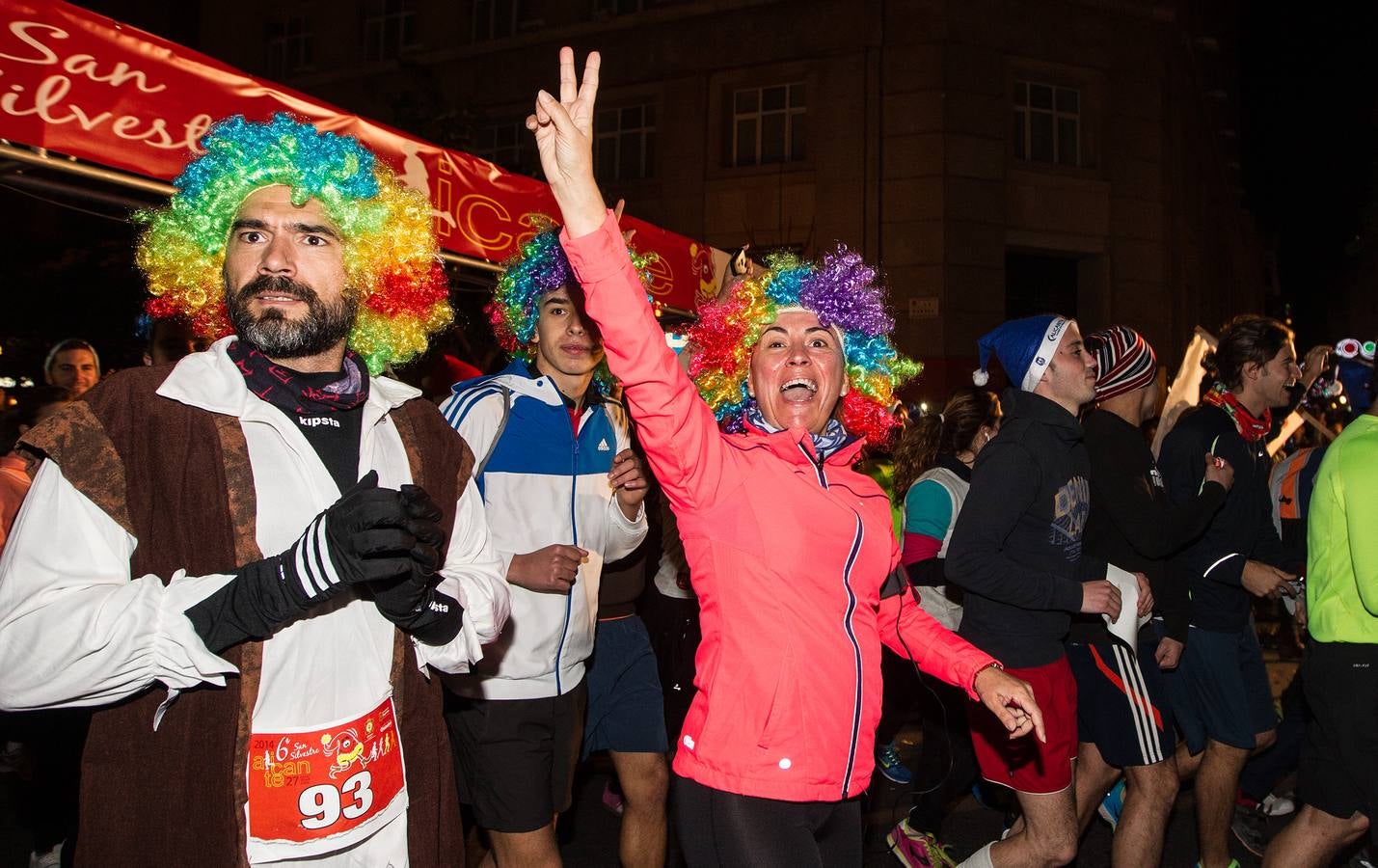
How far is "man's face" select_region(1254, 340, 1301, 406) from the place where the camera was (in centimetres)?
554

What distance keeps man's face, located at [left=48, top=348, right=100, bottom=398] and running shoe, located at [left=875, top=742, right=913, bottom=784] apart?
218 inches

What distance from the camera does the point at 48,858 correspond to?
505 centimetres

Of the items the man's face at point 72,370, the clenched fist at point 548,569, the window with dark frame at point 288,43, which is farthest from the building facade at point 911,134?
the clenched fist at point 548,569

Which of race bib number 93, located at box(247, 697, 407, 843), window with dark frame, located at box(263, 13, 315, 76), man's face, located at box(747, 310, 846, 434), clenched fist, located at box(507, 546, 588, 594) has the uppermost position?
window with dark frame, located at box(263, 13, 315, 76)

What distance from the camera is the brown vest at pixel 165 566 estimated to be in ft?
6.77

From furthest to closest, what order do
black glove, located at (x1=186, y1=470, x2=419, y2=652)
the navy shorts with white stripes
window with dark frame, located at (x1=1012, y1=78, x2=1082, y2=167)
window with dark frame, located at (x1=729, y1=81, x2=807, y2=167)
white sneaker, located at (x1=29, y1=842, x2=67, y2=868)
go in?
1. window with dark frame, located at (x1=729, y1=81, x2=807, y2=167)
2. window with dark frame, located at (x1=1012, y1=78, x2=1082, y2=167)
3. white sneaker, located at (x1=29, y1=842, x2=67, y2=868)
4. the navy shorts with white stripes
5. black glove, located at (x1=186, y1=470, x2=419, y2=652)

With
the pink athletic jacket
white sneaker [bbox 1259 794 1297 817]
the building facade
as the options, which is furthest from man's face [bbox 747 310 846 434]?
the building facade

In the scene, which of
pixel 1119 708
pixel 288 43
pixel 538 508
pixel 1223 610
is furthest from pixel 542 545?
pixel 288 43

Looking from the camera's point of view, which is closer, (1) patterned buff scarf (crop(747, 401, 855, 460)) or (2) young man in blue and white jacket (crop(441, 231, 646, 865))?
(1) patterned buff scarf (crop(747, 401, 855, 460))

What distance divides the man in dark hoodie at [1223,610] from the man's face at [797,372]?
2.61 m

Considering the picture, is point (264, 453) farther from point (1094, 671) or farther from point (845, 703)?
point (1094, 671)

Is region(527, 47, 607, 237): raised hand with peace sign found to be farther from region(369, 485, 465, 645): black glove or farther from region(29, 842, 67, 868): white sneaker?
region(29, 842, 67, 868): white sneaker

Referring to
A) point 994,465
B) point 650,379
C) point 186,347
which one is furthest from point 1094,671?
point 186,347

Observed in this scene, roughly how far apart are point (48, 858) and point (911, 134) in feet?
51.5
